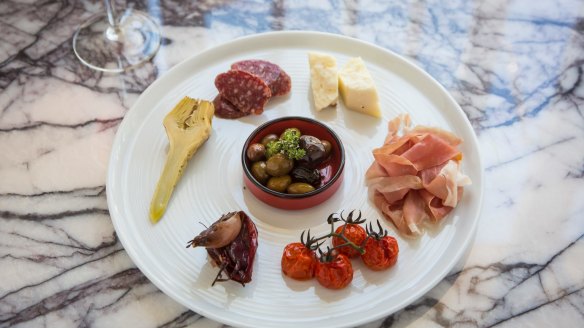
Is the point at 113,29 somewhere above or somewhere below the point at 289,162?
below

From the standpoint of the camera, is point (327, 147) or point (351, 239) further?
point (327, 147)

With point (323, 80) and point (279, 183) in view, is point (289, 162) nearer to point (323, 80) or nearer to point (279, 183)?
point (279, 183)

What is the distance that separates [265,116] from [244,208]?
32 cm

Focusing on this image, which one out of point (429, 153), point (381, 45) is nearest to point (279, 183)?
point (429, 153)

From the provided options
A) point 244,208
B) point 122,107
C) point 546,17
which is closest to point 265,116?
point 244,208

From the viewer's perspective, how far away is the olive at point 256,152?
5.45 ft

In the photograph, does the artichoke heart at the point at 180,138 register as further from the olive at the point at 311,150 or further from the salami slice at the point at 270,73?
the olive at the point at 311,150

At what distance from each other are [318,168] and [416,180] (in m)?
0.26

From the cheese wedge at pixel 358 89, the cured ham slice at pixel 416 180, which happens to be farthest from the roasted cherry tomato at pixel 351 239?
the cheese wedge at pixel 358 89

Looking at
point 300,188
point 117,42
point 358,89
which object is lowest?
point 117,42

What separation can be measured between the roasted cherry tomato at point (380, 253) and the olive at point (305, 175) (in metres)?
0.23

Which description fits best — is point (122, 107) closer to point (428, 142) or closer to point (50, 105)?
point (50, 105)

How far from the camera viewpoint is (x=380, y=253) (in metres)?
1.49

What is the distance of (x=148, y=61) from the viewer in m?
2.05
